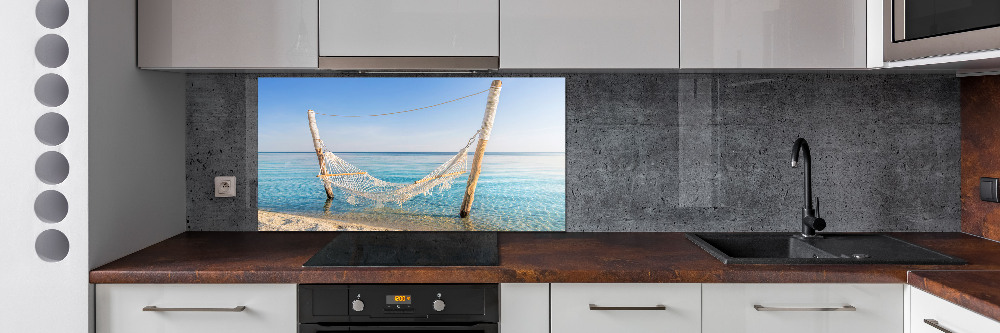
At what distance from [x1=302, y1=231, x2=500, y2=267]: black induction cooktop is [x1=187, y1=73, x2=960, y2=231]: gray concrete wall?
1.43ft

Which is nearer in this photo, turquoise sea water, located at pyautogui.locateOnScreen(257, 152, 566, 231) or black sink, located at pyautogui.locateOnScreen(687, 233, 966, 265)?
black sink, located at pyautogui.locateOnScreen(687, 233, 966, 265)

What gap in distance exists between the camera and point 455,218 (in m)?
2.39

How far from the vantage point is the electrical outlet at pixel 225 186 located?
2380 mm

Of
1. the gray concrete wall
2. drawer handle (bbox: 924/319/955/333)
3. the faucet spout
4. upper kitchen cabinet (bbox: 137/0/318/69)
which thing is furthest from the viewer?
the gray concrete wall

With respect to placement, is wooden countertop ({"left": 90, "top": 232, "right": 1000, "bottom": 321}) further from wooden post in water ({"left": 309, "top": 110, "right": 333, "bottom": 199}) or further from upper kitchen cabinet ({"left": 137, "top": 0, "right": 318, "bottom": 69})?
upper kitchen cabinet ({"left": 137, "top": 0, "right": 318, "bottom": 69})

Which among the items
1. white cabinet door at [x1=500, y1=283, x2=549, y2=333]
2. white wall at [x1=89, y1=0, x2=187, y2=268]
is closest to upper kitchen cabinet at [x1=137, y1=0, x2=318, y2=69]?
white wall at [x1=89, y1=0, x2=187, y2=268]

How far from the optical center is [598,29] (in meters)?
1.98

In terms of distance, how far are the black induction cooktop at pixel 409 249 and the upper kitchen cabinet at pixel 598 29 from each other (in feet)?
2.11

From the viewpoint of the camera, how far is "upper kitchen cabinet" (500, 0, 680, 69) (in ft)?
6.50

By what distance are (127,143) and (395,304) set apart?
0.98 m

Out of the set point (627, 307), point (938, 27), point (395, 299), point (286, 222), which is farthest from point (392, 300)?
point (938, 27)

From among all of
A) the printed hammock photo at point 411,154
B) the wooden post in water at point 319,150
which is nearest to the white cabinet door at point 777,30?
the printed hammock photo at point 411,154
